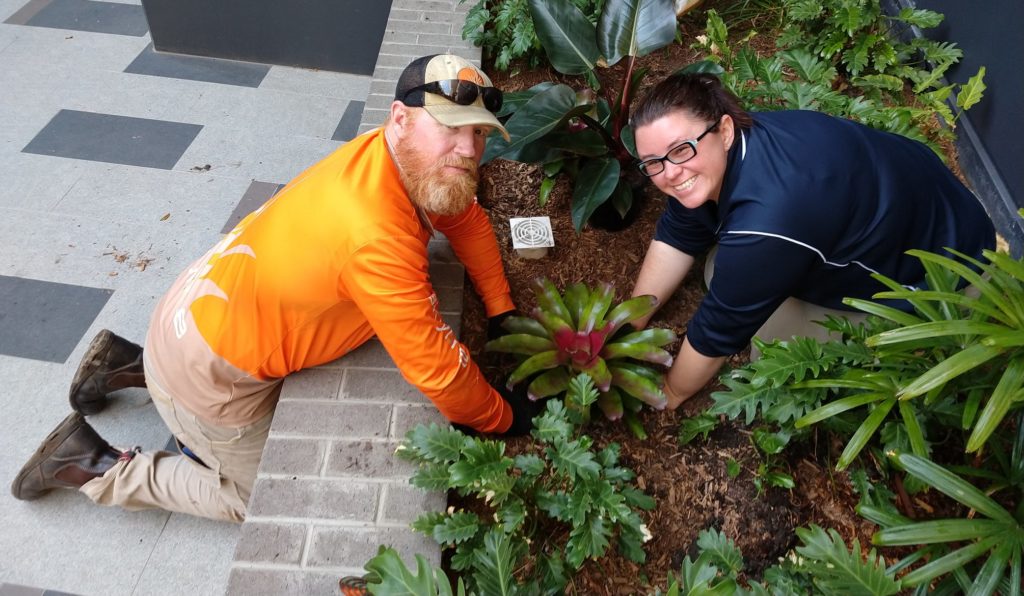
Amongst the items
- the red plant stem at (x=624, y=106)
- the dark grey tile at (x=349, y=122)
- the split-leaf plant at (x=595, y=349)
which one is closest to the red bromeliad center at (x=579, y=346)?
the split-leaf plant at (x=595, y=349)

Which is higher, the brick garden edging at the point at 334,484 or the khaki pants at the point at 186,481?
the brick garden edging at the point at 334,484

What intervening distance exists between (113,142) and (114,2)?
1.94 metres

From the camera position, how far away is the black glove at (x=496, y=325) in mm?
2379

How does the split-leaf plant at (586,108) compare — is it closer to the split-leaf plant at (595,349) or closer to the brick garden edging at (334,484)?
the split-leaf plant at (595,349)

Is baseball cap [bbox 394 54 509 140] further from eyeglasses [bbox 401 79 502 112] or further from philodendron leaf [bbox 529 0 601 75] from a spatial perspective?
philodendron leaf [bbox 529 0 601 75]

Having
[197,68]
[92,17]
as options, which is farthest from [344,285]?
[92,17]

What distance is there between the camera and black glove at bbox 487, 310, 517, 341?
238 centimetres

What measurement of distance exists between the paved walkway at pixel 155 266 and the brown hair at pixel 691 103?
93cm

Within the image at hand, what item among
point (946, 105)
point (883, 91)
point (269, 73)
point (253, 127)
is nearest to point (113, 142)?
point (253, 127)

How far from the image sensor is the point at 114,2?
5.11 metres

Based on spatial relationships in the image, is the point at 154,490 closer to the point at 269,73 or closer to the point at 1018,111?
the point at 269,73

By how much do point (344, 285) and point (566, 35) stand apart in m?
1.51

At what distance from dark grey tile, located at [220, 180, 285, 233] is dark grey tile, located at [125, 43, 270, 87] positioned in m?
1.12

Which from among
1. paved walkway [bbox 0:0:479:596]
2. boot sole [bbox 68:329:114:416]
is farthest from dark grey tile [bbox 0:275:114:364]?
boot sole [bbox 68:329:114:416]
